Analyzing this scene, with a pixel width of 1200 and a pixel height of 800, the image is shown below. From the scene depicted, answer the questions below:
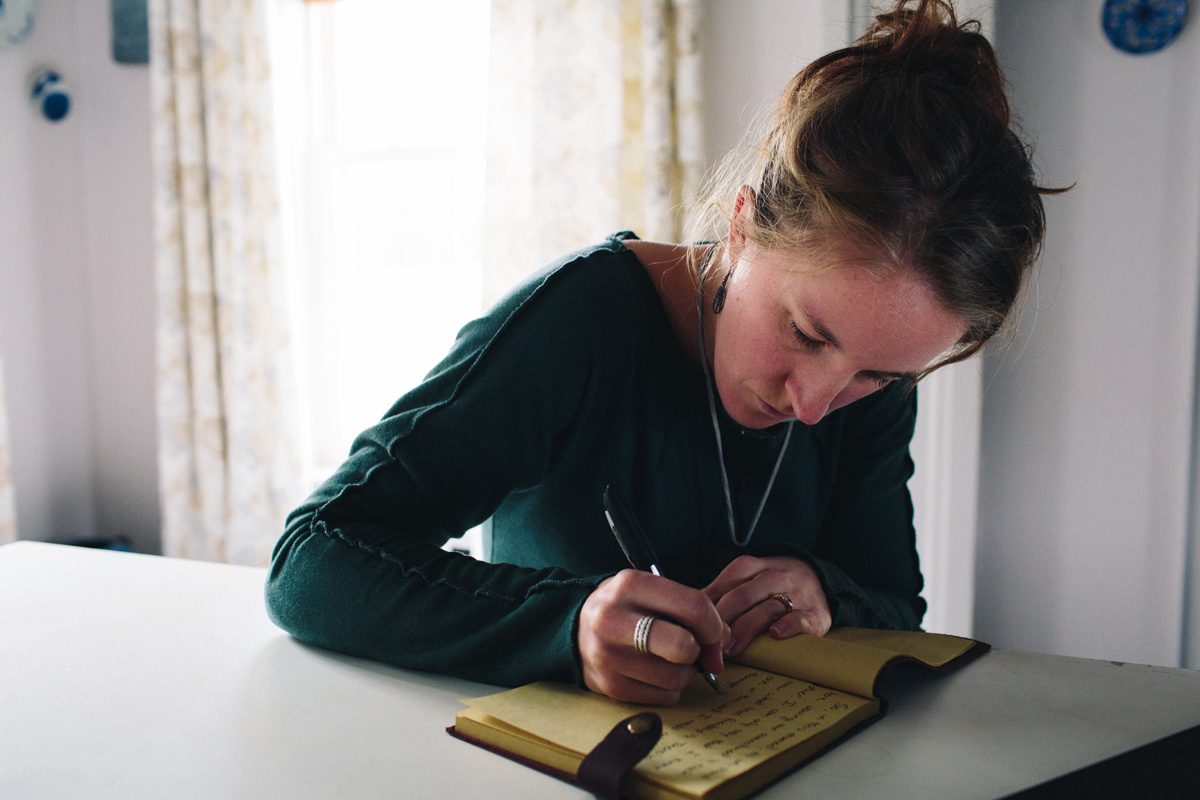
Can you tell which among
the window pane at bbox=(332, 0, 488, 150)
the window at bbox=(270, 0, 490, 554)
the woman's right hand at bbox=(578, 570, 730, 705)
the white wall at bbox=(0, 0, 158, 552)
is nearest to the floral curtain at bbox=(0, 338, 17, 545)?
the white wall at bbox=(0, 0, 158, 552)

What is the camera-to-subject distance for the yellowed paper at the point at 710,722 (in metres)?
0.52

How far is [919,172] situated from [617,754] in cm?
54

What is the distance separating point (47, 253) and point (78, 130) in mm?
463

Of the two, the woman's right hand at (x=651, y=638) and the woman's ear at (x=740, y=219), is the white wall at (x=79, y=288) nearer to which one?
the woman's ear at (x=740, y=219)

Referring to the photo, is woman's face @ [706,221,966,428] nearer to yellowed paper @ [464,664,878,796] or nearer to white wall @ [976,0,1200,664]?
yellowed paper @ [464,664,878,796]

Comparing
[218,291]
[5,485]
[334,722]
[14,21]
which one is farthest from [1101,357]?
[14,21]

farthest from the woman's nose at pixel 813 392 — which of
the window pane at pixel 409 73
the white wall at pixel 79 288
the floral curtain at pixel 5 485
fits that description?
the white wall at pixel 79 288

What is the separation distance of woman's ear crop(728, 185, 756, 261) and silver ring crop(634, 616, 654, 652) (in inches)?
17.0

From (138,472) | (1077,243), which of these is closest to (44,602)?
(1077,243)

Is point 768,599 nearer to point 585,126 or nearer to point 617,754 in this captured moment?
point 617,754

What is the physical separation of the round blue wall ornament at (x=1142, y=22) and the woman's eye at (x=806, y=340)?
1459 mm

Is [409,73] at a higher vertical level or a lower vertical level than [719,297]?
higher

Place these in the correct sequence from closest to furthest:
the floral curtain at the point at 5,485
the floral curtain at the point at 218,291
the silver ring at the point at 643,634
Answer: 1. the silver ring at the point at 643,634
2. the floral curtain at the point at 5,485
3. the floral curtain at the point at 218,291

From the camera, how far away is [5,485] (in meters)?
2.51
